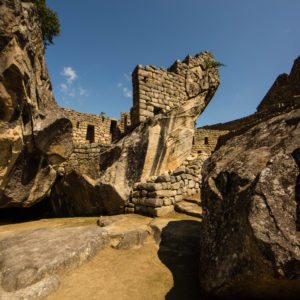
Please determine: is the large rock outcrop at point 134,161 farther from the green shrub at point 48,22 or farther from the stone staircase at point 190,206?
the green shrub at point 48,22

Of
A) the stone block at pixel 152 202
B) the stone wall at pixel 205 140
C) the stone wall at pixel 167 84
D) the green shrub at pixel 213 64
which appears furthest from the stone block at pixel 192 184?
the stone wall at pixel 205 140

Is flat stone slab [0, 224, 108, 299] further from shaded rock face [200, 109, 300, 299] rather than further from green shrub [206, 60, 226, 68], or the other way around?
green shrub [206, 60, 226, 68]

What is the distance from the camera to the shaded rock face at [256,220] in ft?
6.64

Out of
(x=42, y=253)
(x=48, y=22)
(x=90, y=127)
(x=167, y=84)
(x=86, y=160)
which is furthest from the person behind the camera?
(x=90, y=127)

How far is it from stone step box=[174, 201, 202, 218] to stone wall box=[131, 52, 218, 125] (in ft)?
11.9

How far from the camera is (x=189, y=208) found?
5.75 meters

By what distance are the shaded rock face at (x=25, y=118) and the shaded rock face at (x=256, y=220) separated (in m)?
→ 4.56

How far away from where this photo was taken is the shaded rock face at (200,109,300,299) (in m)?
2.02

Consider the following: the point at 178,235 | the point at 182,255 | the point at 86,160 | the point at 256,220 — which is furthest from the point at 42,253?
the point at 86,160

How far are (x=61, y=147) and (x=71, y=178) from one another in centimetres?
127

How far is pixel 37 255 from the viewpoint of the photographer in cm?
323

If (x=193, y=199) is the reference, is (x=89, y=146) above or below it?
above

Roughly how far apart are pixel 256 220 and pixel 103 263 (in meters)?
2.37

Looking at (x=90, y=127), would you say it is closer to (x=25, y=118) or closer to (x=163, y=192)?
(x=25, y=118)
